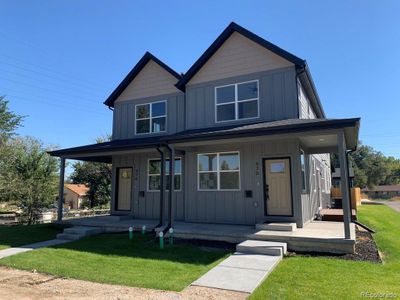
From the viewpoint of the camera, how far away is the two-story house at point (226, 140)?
10164 mm

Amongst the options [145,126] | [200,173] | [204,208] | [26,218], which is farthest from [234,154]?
[26,218]

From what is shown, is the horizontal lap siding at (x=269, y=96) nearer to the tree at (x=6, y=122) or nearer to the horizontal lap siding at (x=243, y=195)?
the horizontal lap siding at (x=243, y=195)

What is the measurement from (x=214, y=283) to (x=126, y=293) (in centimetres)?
155

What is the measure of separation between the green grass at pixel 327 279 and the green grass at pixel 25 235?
8.19m

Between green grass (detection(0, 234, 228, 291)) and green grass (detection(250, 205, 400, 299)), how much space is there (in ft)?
5.06

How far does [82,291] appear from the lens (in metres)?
5.31

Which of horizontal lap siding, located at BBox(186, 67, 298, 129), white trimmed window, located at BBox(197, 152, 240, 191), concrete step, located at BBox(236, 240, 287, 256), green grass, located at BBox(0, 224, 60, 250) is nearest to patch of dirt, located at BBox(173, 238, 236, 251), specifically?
concrete step, located at BBox(236, 240, 287, 256)

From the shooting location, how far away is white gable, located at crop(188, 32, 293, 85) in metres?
11.1

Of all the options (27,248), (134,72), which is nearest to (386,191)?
(134,72)

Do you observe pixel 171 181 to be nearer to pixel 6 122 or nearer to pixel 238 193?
pixel 238 193

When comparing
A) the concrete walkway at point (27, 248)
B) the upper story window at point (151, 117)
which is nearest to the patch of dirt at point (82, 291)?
the concrete walkway at point (27, 248)

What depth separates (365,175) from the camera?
7338cm

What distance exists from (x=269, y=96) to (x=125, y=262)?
730 cm

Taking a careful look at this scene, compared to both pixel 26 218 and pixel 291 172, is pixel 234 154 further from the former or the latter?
pixel 26 218
